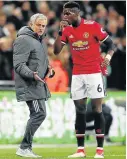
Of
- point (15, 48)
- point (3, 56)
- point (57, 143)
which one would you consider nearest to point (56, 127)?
point (57, 143)

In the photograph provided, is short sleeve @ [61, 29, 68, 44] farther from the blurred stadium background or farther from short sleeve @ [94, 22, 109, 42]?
the blurred stadium background

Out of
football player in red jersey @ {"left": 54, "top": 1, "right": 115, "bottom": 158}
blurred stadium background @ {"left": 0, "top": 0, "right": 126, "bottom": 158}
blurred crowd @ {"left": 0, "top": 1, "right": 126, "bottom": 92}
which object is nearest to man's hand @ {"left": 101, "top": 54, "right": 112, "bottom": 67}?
football player in red jersey @ {"left": 54, "top": 1, "right": 115, "bottom": 158}

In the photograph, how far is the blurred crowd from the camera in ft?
58.1

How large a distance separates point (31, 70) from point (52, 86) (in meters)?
6.40

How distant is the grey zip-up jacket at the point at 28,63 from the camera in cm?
1125

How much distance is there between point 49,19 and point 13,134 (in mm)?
5021

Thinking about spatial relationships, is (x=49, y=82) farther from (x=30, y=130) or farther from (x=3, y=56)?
(x=30, y=130)

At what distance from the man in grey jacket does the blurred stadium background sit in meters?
4.64

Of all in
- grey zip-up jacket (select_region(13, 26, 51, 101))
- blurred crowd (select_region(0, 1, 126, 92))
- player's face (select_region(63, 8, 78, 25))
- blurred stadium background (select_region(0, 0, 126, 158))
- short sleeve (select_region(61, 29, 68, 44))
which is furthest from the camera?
blurred crowd (select_region(0, 1, 126, 92))

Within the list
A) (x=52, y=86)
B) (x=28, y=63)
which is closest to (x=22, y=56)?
(x=28, y=63)

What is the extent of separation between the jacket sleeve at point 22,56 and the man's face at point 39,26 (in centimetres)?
27

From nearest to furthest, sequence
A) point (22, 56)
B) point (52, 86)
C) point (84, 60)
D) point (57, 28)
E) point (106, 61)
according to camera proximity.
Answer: point (22, 56)
point (106, 61)
point (84, 60)
point (52, 86)
point (57, 28)

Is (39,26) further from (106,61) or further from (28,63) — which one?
(106,61)

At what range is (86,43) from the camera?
38.3 feet
